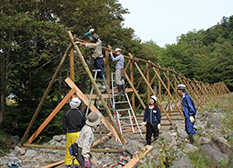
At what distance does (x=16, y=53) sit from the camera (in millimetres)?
11617

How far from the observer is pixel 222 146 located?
17.8ft

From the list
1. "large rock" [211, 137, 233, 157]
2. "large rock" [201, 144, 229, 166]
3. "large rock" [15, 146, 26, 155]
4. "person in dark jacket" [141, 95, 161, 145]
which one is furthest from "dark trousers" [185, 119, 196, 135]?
"large rock" [15, 146, 26, 155]

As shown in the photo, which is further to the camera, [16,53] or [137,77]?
[137,77]

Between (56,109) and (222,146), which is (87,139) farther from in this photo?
(222,146)

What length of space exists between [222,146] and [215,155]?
2.24 feet

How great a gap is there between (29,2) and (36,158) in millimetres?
8230

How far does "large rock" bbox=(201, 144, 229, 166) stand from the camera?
4715mm

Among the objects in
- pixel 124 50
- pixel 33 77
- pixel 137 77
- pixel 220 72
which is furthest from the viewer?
pixel 220 72

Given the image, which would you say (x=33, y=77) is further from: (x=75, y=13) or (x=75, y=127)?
(x=75, y=127)

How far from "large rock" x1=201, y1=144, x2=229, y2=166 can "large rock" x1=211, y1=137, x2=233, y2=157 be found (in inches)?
15.0

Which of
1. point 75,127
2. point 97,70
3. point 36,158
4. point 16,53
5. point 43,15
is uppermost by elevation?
point 43,15

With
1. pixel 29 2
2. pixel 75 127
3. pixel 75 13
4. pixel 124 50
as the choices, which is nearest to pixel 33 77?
pixel 29 2

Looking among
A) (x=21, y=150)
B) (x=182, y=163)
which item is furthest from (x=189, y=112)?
(x=21, y=150)

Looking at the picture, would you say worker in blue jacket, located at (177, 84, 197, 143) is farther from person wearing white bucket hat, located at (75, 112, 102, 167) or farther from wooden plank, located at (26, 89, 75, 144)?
wooden plank, located at (26, 89, 75, 144)
